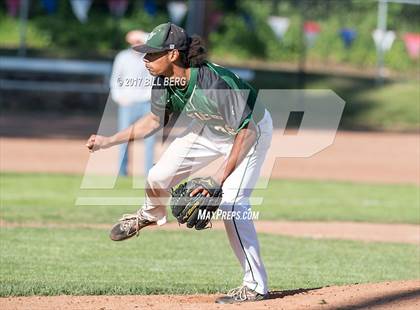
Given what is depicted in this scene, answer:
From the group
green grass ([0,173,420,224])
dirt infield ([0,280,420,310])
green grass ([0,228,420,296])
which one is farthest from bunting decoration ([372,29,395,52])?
dirt infield ([0,280,420,310])

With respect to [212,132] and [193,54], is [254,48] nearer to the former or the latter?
[212,132]

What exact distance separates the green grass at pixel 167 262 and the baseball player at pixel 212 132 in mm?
1055

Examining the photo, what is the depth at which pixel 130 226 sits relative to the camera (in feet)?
25.5

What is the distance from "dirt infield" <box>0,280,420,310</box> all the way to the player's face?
1797 mm

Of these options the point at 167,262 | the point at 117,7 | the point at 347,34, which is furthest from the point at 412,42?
the point at 167,262

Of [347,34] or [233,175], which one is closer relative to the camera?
[233,175]

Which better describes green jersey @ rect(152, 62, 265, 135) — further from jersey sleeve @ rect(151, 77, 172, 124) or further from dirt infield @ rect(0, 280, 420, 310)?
dirt infield @ rect(0, 280, 420, 310)

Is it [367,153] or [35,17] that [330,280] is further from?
[35,17]

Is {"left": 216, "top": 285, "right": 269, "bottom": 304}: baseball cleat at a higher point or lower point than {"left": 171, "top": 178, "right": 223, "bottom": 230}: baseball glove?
lower

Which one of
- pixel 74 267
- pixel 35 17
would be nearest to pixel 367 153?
pixel 74 267

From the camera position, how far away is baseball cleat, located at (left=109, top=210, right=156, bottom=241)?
306 inches

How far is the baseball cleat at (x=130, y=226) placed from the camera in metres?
7.78

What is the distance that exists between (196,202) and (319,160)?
14301mm

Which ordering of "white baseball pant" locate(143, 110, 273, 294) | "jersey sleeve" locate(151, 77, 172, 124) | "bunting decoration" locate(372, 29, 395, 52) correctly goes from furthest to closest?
1. "bunting decoration" locate(372, 29, 395, 52)
2. "jersey sleeve" locate(151, 77, 172, 124)
3. "white baseball pant" locate(143, 110, 273, 294)
